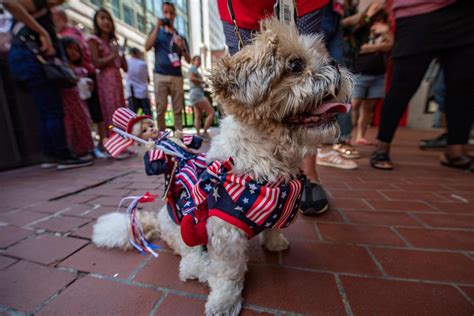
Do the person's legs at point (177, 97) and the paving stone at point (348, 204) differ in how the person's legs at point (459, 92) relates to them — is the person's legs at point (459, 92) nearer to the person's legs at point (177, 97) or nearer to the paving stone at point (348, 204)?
the paving stone at point (348, 204)

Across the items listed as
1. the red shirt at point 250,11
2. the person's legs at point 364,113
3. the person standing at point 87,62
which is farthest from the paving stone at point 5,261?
the person's legs at point 364,113

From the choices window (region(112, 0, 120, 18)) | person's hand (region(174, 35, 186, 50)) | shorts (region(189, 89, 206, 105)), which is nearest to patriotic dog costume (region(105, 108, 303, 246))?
person's hand (region(174, 35, 186, 50))

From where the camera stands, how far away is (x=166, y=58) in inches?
181

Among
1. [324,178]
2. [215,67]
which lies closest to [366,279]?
[215,67]

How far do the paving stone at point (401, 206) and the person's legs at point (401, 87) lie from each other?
57.0 inches

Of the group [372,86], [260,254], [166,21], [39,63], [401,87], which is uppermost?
[166,21]

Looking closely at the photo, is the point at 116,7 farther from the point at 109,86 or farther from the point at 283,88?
the point at 283,88

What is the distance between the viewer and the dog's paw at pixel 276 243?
4.74ft

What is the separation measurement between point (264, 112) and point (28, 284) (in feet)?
5.00

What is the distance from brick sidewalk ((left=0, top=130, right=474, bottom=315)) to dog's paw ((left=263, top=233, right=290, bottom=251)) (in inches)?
1.5

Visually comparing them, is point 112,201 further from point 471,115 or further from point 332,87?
point 471,115

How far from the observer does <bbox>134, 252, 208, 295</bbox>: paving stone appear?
1.18m

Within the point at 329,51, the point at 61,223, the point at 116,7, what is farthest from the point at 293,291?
the point at 116,7

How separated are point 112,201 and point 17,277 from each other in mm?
1078
